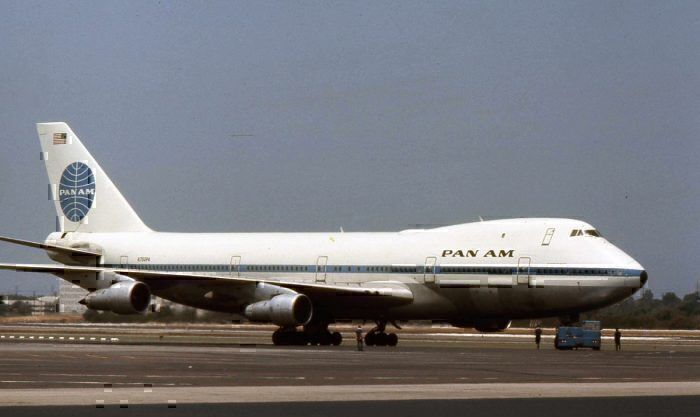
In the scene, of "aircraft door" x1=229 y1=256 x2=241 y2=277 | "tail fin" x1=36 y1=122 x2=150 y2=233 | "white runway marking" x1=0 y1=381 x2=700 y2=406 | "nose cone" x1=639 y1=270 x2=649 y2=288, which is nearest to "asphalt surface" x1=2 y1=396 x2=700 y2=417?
"white runway marking" x1=0 y1=381 x2=700 y2=406

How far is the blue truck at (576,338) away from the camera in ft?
173

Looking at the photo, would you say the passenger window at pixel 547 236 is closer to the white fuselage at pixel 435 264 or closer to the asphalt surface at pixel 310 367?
the white fuselage at pixel 435 264

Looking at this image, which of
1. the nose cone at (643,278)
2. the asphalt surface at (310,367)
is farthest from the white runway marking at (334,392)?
the nose cone at (643,278)

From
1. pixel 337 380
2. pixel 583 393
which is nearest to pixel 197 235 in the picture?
pixel 337 380

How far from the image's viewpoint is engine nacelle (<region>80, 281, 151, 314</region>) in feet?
174

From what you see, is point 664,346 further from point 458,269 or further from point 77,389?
point 77,389

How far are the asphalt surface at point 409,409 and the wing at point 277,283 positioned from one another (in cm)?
2981

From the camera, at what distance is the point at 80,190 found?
6328cm

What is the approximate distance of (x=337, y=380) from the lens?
29.2 meters

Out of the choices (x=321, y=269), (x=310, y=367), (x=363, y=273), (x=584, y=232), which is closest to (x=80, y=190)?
(x=321, y=269)

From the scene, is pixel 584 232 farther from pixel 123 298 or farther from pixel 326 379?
pixel 326 379

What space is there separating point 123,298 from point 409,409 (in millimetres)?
32619

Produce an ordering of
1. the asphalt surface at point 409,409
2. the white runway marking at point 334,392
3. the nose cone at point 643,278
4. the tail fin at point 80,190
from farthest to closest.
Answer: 1. the tail fin at point 80,190
2. the nose cone at point 643,278
3. the white runway marking at point 334,392
4. the asphalt surface at point 409,409

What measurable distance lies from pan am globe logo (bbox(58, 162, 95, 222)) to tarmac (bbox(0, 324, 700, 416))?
17375mm
